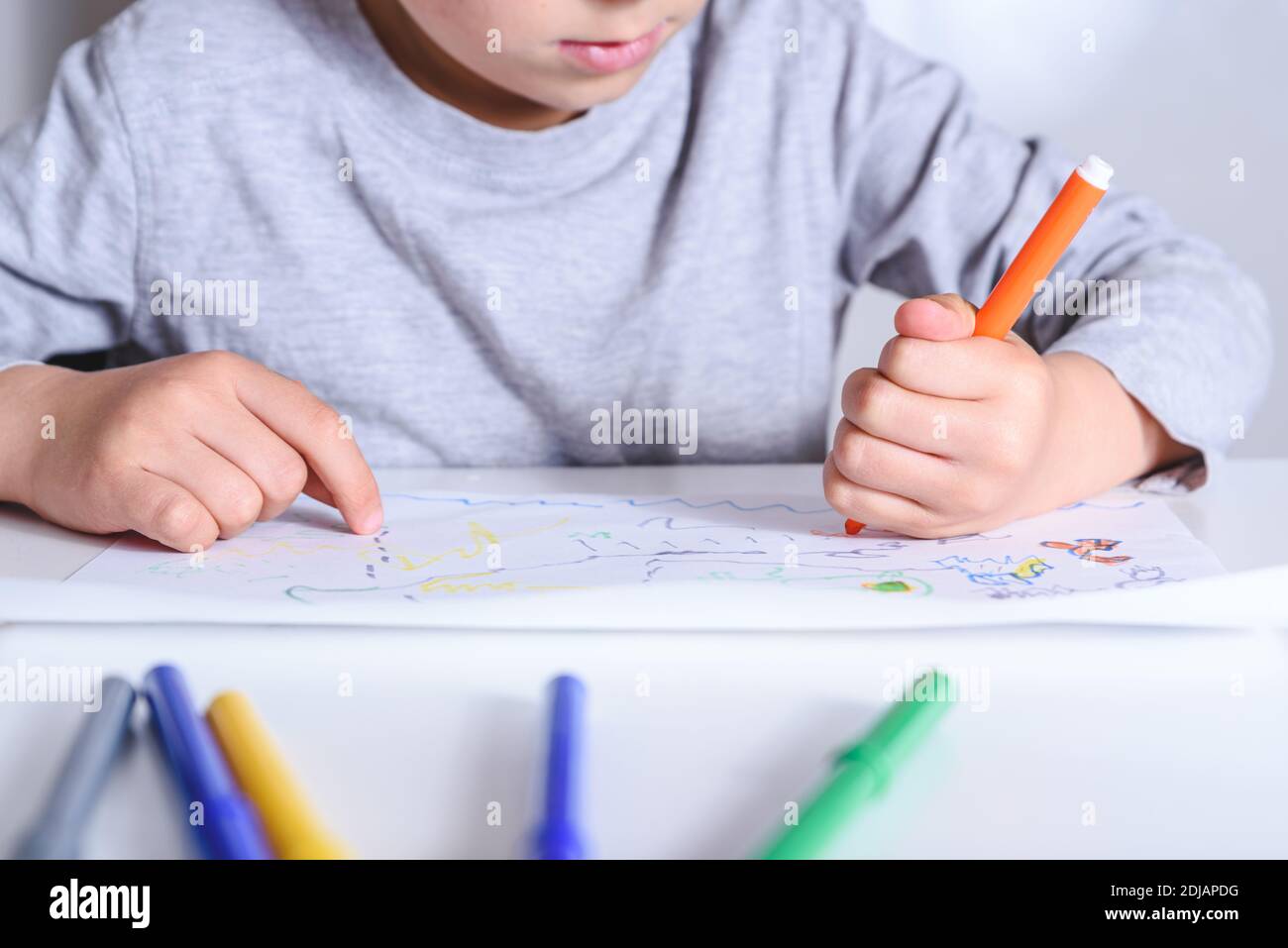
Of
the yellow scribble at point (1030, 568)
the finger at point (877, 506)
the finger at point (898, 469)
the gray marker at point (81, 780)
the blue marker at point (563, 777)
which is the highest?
the finger at point (898, 469)

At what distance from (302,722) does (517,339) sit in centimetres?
39

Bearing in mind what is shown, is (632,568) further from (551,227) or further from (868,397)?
(551,227)

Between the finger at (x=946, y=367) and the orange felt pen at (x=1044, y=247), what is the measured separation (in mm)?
10

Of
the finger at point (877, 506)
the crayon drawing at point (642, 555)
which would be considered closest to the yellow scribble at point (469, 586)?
the crayon drawing at point (642, 555)

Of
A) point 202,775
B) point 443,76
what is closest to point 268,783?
point 202,775

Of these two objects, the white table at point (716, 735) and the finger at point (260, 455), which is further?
the finger at point (260, 455)

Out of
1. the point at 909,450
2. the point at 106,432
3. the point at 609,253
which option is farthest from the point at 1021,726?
the point at 609,253

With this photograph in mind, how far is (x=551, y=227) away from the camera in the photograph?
69 centimetres

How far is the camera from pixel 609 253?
70 cm

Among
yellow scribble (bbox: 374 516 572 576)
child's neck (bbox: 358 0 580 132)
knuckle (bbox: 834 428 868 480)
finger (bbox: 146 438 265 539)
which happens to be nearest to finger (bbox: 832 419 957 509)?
knuckle (bbox: 834 428 868 480)

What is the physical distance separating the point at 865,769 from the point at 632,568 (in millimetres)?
150

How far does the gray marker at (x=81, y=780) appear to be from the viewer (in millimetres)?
258

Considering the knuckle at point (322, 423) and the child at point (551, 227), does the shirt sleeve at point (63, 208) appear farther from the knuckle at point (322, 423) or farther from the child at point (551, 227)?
the knuckle at point (322, 423)
